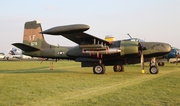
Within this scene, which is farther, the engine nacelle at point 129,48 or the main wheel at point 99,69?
the main wheel at point 99,69

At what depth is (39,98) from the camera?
20.2 feet

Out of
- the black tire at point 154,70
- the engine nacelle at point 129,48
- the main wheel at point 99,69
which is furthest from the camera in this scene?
the main wheel at point 99,69

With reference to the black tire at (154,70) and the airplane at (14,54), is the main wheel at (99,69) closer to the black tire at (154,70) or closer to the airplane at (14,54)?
the black tire at (154,70)

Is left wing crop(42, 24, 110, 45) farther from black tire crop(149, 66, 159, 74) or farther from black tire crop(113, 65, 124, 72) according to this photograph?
black tire crop(149, 66, 159, 74)

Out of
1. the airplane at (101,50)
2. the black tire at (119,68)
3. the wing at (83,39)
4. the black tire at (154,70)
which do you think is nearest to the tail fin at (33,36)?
the airplane at (101,50)

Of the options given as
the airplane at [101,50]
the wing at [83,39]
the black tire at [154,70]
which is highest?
the wing at [83,39]

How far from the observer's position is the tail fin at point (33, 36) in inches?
695

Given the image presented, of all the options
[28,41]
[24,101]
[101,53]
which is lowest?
[24,101]

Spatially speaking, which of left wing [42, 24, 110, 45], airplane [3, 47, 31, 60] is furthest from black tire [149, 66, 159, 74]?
airplane [3, 47, 31, 60]

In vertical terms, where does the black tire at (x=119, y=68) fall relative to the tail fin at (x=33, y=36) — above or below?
→ below

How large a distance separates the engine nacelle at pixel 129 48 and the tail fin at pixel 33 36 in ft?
21.0

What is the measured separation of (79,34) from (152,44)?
508cm

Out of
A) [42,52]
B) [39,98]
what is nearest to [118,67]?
[42,52]

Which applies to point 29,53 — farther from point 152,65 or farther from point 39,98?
point 39,98
